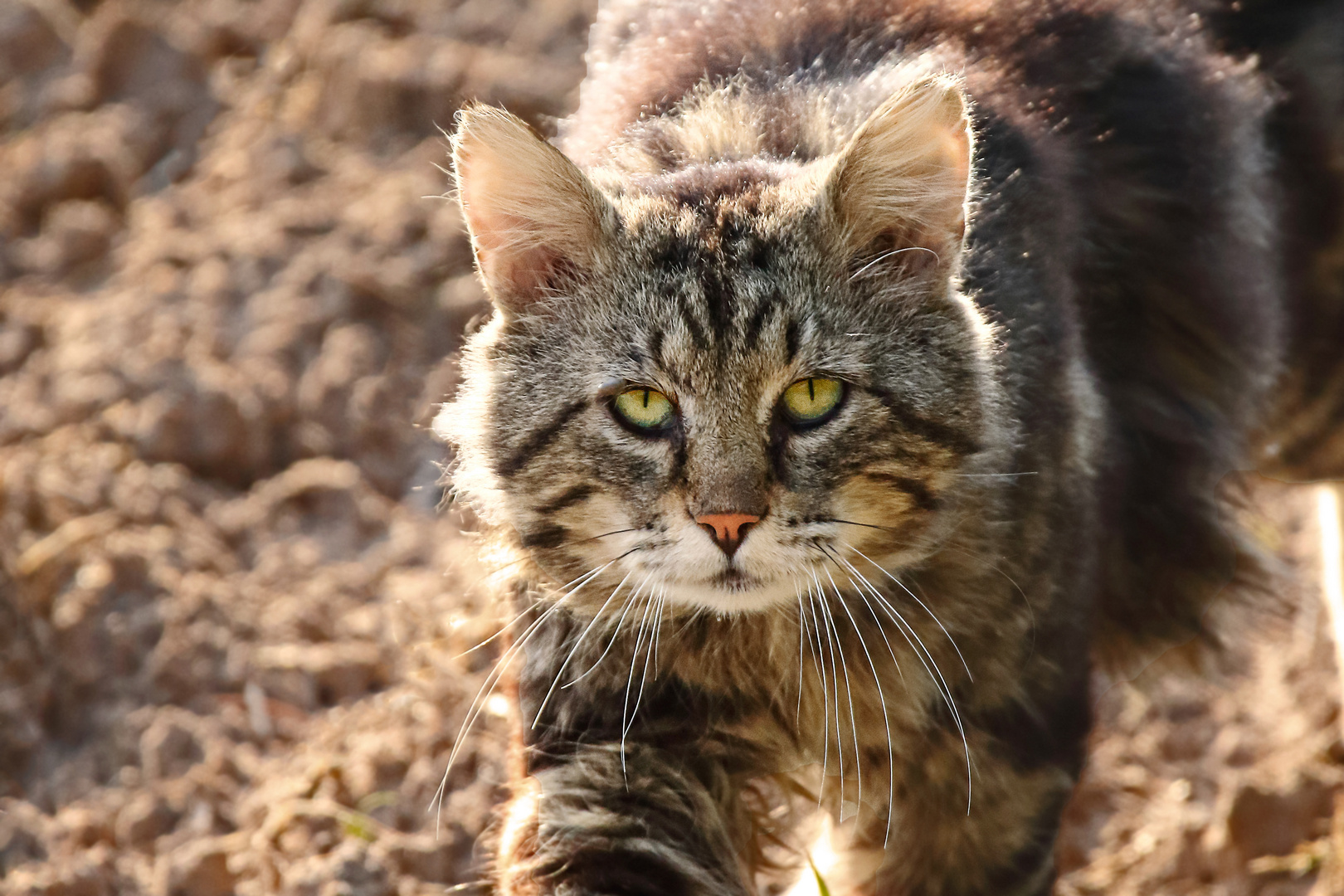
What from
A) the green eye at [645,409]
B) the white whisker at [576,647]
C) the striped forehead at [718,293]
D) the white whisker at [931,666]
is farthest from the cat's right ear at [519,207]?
Answer: the white whisker at [931,666]

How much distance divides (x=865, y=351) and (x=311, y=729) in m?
1.83

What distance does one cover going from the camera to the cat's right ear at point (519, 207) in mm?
2035

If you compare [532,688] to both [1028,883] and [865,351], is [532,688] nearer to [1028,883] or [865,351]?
[865,351]

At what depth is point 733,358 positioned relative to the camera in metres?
2.01

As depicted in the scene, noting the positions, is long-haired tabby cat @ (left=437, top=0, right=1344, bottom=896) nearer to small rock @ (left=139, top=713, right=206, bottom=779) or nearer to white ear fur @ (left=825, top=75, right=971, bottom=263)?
white ear fur @ (left=825, top=75, right=971, bottom=263)

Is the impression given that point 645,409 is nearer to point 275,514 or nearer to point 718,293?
point 718,293

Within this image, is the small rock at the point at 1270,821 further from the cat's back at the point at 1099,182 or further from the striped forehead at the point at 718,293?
the striped forehead at the point at 718,293

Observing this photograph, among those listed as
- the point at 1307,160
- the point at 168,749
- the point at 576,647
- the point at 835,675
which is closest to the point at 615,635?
the point at 576,647

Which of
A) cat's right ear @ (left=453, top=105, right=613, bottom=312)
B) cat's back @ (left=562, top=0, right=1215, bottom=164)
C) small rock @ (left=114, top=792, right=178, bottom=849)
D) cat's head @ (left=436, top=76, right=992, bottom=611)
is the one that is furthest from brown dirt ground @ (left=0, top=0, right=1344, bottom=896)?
cat's head @ (left=436, top=76, right=992, bottom=611)

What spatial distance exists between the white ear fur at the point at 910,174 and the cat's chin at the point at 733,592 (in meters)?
0.52

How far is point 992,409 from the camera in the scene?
2146 mm

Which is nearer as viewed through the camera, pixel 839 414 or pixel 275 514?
pixel 839 414

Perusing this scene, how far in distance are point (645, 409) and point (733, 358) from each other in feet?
0.50

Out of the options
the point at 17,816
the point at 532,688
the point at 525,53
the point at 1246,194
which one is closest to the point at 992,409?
the point at 532,688
